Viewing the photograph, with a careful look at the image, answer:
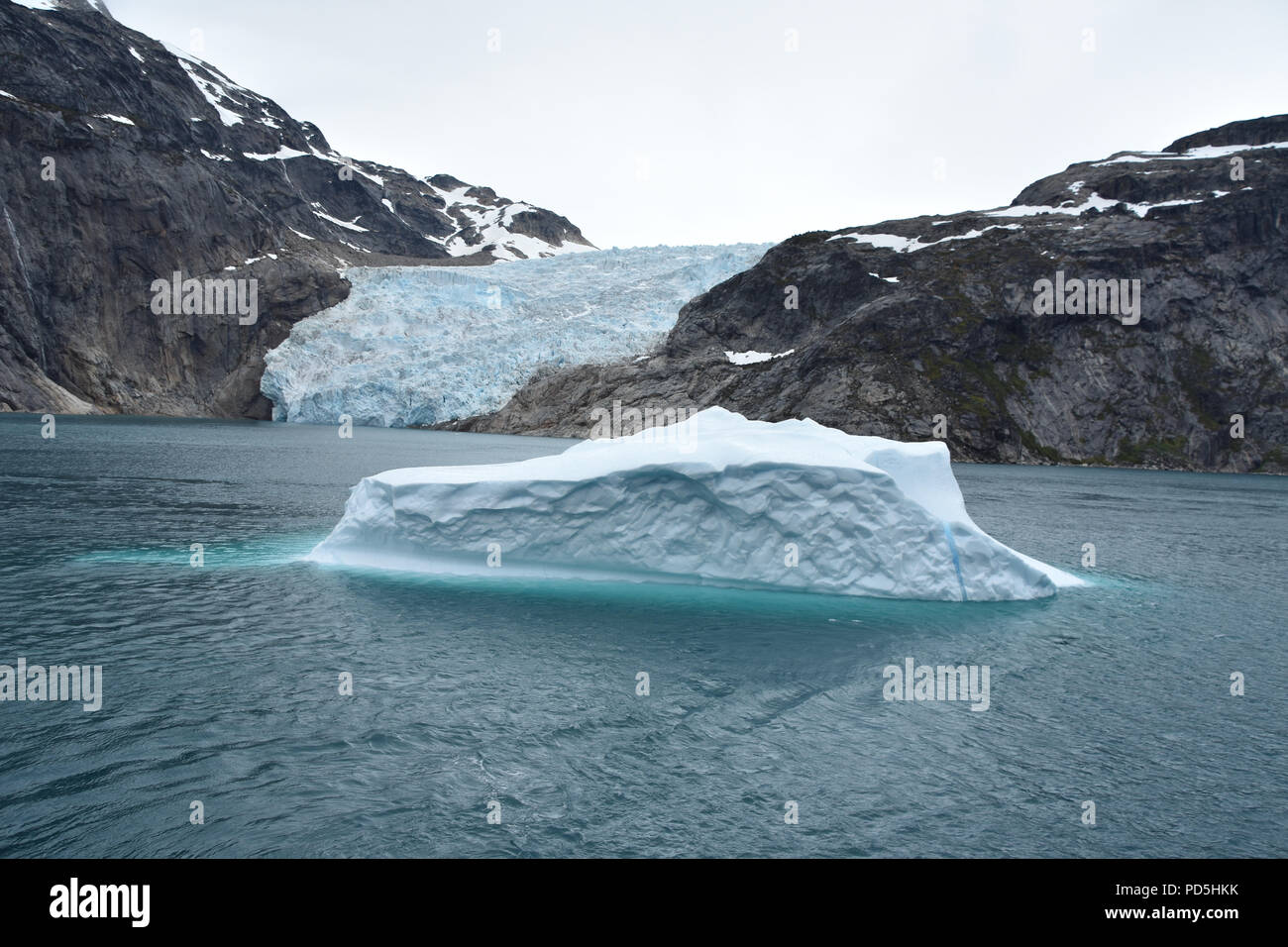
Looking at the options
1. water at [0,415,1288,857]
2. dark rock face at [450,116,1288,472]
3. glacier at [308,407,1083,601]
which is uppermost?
dark rock face at [450,116,1288,472]

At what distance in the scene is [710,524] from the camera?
18422 mm

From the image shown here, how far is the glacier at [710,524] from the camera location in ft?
58.5

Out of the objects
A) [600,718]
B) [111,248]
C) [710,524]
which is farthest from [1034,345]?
[111,248]

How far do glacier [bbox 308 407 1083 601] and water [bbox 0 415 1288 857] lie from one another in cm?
82

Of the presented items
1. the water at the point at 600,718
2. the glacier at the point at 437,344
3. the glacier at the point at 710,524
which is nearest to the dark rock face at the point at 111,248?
the glacier at the point at 437,344

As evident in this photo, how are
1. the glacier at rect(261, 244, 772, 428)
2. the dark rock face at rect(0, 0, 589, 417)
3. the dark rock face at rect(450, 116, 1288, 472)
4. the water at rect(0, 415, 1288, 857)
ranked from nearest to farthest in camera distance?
the water at rect(0, 415, 1288, 857), the dark rock face at rect(450, 116, 1288, 472), the glacier at rect(261, 244, 772, 428), the dark rock face at rect(0, 0, 589, 417)

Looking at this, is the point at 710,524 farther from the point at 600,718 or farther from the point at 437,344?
the point at 437,344

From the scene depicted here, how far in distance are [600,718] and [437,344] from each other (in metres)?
82.2

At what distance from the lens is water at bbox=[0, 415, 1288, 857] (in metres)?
7.57

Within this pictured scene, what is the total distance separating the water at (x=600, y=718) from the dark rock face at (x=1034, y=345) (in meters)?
59.8

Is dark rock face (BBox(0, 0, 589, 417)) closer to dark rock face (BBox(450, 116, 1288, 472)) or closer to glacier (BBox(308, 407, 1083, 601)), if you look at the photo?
dark rock face (BBox(450, 116, 1288, 472))

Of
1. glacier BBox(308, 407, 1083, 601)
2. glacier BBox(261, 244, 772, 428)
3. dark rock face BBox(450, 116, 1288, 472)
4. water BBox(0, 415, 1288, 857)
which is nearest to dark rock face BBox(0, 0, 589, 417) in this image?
glacier BBox(261, 244, 772, 428)

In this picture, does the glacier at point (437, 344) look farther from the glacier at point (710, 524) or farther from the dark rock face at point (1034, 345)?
the glacier at point (710, 524)
